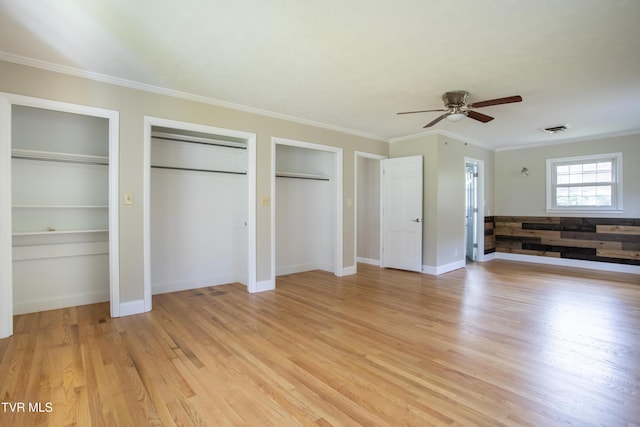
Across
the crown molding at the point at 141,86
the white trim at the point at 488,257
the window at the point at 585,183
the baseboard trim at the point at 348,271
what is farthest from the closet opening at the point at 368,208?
the window at the point at 585,183

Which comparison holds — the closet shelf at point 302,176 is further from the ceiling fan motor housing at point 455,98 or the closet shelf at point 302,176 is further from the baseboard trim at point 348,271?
the ceiling fan motor housing at point 455,98

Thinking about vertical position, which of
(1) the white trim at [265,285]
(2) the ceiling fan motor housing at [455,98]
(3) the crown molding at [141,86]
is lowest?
(1) the white trim at [265,285]

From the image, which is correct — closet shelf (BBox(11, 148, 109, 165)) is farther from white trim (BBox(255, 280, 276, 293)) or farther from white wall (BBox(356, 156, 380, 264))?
white wall (BBox(356, 156, 380, 264))

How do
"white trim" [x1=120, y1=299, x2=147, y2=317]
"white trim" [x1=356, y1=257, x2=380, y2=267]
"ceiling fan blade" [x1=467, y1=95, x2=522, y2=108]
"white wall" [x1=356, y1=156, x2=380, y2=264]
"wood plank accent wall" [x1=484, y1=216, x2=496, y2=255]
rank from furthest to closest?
"wood plank accent wall" [x1=484, y1=216, x2=496, y2=255]
"white wall" [x1=356, y1=156, x2=380, y2=264]
"white trim" [x1=356, y1=257, x2=380, y2=267]
"white trim" [x1=120, y1=299, x2=147, y2=317]
"ceiling fan blade" [x1=467, y1=95, x2=522, y2=108]

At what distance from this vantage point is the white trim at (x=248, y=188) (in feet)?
11.5

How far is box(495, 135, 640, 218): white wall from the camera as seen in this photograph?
5621 millimetres

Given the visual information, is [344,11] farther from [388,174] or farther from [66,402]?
[388,174]

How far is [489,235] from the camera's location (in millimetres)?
7129

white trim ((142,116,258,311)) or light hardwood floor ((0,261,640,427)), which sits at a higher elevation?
white trim ((142,116,258,311))

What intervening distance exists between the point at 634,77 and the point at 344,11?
3217 mm

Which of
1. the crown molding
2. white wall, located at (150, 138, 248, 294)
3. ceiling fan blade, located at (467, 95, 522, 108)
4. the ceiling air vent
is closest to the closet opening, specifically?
the crown molding

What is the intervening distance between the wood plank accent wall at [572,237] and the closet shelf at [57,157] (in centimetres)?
760

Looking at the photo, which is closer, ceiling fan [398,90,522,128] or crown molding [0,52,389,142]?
crown molding [0,52,389,142]

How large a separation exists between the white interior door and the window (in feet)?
10.2
